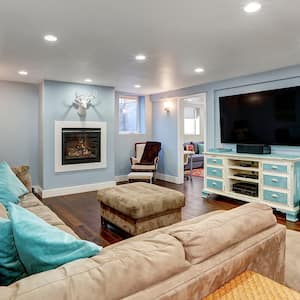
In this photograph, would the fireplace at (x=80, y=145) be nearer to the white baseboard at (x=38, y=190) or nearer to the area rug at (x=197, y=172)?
the white baseboard at (x=38, y=190)

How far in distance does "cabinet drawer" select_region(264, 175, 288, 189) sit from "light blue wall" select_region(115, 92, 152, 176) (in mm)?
3682

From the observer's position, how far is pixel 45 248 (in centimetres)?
100

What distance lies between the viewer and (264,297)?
1.05 metres

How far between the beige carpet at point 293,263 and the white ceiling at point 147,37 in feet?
6.98

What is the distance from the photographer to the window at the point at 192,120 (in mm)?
10281

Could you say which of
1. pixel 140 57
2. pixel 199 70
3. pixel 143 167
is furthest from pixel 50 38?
pixel 143 167

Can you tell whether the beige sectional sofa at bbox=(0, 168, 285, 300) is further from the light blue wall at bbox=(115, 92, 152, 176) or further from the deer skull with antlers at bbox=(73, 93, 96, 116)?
the light blue wall at bbox=(115, 92, 152, 176)

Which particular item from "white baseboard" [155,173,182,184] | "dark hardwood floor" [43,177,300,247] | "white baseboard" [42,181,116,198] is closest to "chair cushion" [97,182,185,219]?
"dark hardwood floor" [43,177,300,247]

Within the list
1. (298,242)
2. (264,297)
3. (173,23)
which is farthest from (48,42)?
(298,242)

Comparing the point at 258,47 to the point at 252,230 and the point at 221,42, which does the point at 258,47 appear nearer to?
the point at 221,42

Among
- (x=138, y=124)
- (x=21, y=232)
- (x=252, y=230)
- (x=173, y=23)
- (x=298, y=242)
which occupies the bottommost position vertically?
(x=298, y=242)

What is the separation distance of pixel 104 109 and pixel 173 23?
143 inches

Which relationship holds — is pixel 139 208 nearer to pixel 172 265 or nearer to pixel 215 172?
pixel 172 265

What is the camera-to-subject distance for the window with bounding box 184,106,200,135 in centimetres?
1028
